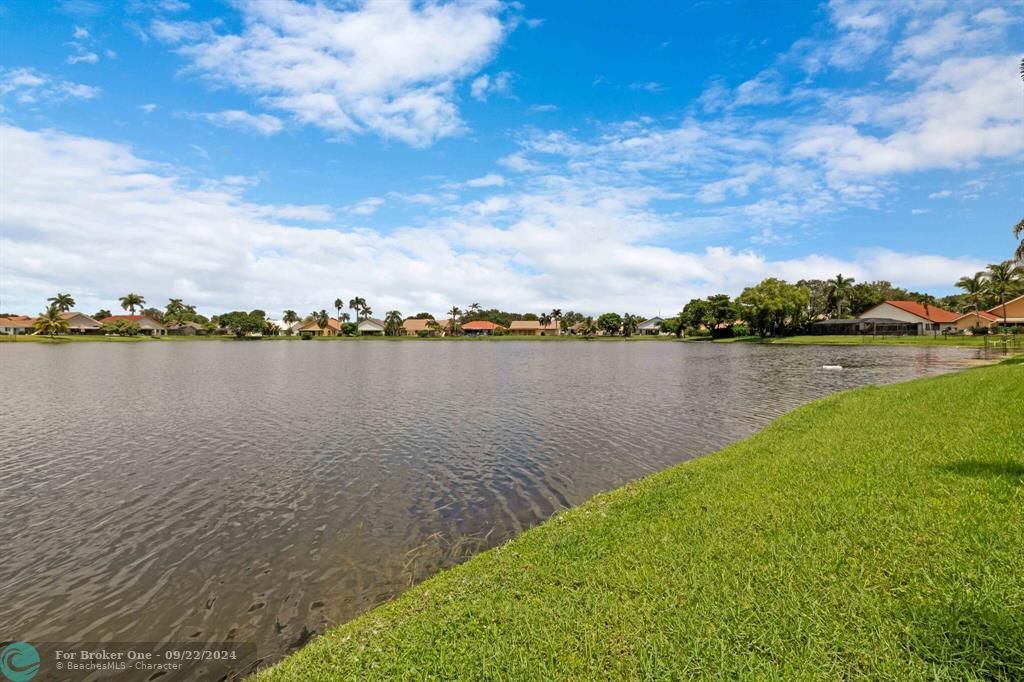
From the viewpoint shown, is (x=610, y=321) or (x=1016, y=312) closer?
(x=1016, y=312)

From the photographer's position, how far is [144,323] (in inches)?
6718

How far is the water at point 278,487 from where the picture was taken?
29.9 ft

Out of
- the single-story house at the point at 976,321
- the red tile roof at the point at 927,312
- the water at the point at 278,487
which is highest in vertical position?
the red tile roof at the point at 927,312

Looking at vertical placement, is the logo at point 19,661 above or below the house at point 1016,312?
below

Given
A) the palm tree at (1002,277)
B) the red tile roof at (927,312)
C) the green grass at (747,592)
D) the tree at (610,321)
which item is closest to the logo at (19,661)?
the green grass at (747,592)

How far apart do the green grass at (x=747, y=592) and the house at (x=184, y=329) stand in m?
211

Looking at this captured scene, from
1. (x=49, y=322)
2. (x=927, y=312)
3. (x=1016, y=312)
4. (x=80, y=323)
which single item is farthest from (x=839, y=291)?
(x=80, y=323)

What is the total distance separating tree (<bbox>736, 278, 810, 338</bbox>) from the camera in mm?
111125

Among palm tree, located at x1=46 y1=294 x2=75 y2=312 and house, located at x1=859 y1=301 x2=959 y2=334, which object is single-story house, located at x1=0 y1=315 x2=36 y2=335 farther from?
house, located at x1=859 y1=301 x2=959 y2=334

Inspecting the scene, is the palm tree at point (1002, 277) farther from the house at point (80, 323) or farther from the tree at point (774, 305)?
the house at point (80, 323)

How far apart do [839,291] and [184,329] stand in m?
223

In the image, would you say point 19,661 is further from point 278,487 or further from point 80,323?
point 80,323

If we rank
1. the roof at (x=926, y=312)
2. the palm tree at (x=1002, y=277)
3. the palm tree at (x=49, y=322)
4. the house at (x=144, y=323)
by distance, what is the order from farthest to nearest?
the house at (x=144, y=323) → the palm tree at (x=49, y=322) → the roof at (x=926, y=312) → the palm tree at (x=1002, y=277)

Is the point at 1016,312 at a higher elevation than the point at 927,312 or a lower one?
lower
